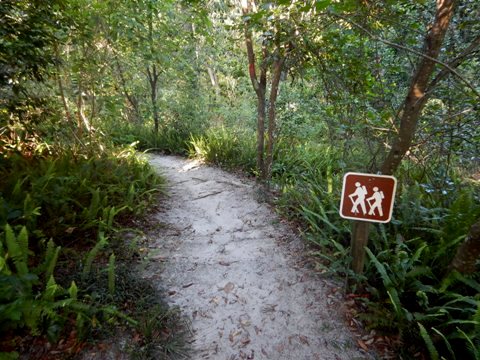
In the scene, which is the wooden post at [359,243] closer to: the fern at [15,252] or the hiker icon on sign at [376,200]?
the hiker icon on sign at [376,200]

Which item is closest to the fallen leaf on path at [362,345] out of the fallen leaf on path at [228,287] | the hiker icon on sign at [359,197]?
the hiker icon on sign at [359,197]

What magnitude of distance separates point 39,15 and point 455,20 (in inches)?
233

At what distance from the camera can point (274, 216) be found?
5457 millimetres

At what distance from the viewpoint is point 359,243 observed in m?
3.35

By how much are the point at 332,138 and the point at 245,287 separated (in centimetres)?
534

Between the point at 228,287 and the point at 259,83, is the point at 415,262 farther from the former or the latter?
the point at 259,83

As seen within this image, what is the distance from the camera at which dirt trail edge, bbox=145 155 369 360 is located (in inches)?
114

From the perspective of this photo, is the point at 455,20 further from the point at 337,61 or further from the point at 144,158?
the point at 144,158

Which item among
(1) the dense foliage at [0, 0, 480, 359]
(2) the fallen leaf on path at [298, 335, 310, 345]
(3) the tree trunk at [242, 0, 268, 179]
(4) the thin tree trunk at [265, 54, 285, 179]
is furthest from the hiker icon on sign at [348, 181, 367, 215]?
(3) the tree trunk at [242, 0, 268, 179]

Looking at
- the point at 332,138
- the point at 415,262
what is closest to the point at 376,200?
the point at 415,262

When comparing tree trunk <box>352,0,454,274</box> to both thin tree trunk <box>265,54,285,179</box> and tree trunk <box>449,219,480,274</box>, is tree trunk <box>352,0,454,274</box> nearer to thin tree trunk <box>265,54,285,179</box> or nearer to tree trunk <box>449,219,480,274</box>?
tree trunk <box>449,219,480,274</box>

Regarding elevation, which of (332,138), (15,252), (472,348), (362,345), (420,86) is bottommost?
(362,345)

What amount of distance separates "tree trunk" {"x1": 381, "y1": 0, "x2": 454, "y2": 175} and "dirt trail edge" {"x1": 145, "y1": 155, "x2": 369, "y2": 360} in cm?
183

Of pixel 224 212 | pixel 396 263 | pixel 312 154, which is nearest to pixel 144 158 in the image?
pixel 224 212
